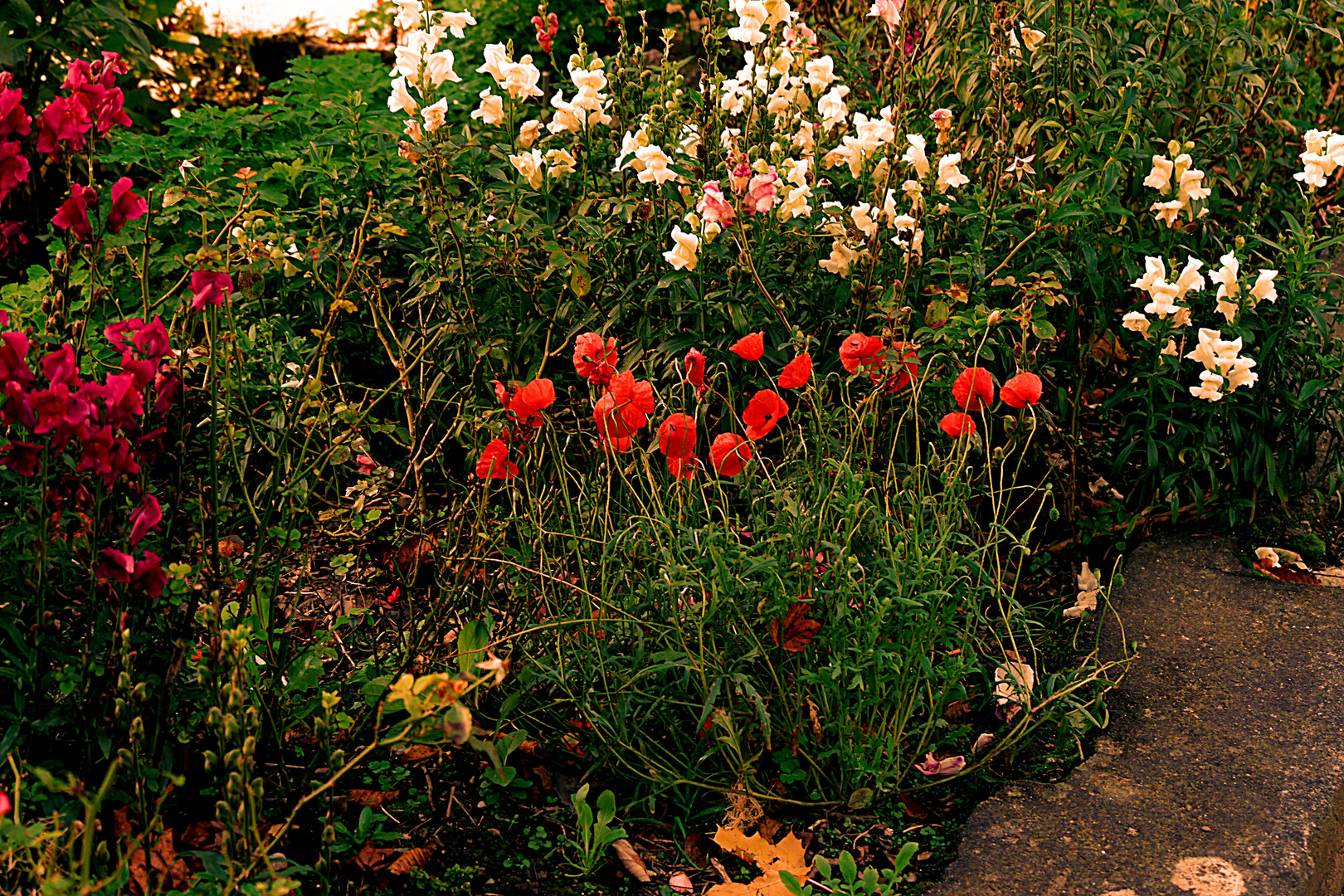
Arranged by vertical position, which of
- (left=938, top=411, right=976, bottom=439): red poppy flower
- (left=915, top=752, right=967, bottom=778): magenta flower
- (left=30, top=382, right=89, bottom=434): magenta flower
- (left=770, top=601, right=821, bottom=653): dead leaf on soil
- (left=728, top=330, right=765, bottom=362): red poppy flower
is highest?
(left=30, top=382, right=89, bottom=434): magenta flower

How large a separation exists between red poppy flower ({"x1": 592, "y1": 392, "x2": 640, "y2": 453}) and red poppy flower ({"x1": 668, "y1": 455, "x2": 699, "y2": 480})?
96 mm

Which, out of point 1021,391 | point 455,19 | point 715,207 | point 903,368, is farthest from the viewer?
point 455,19

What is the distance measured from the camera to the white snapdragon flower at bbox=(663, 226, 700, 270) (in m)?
2.71

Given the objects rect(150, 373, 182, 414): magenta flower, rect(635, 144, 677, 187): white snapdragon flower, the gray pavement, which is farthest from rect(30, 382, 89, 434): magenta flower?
the gray pavement

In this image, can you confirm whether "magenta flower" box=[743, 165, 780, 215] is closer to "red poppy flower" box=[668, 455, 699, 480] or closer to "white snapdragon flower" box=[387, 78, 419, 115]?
"red poppy flower" box=[668, 455, 699, 480]

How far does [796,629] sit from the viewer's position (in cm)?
212

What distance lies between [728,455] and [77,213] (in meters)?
1.19

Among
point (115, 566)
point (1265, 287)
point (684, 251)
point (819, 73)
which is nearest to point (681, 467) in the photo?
point (684, 251)

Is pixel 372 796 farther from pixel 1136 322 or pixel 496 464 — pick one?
pixel 1136 322

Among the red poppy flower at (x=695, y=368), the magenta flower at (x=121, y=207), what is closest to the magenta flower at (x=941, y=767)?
the red poppy flower at (x=695, y=368)

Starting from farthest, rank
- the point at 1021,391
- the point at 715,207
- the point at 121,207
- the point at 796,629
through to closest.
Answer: the point at 715,207, the point at 1021,391, the point at 796,629, the point at 121,207

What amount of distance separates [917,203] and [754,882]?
1.66 metres

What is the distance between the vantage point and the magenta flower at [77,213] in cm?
182

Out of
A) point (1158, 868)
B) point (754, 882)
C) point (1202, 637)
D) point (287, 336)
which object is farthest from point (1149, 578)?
point (287, 336)
